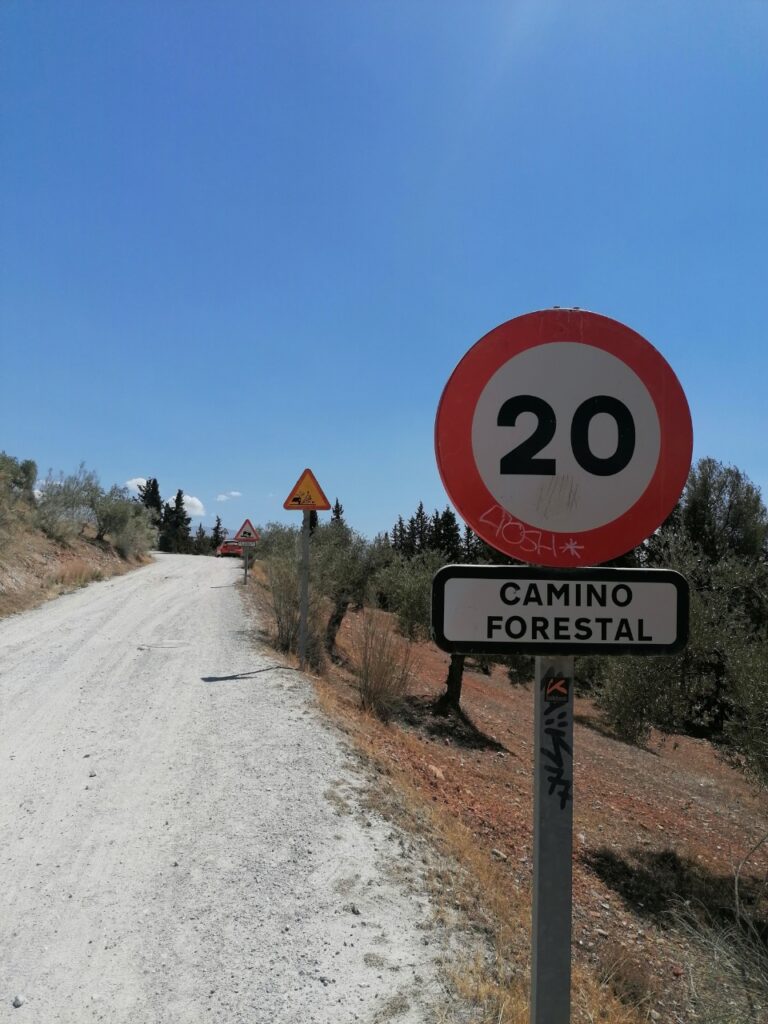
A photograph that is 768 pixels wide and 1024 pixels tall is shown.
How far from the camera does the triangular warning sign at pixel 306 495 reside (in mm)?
9062

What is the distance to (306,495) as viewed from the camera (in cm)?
913

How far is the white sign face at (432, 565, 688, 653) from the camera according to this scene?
1355 mm

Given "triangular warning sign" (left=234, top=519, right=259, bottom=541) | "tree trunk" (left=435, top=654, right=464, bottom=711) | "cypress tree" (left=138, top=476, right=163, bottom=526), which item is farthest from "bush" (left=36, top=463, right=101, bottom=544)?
"cypress tree" (left=138, top=476, right=163, bottom=526)

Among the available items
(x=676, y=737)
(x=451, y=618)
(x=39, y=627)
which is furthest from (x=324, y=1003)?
(x=676, y=737)

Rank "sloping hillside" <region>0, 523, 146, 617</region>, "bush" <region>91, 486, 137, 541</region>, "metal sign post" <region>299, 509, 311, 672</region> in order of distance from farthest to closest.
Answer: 1. "bush" <region>91, 486, 137, 541</region>
2. "sloping hillside" <region>0, 523, 146, 617</region>
3. "metal sign post" <region>299, 509, 311, 672</region>

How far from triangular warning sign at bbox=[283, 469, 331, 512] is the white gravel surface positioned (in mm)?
2938

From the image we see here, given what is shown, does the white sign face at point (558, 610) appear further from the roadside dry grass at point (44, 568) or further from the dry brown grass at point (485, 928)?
the roadside dry grass at point (44, 568)

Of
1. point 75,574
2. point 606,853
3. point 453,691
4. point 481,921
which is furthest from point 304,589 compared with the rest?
point 75,574

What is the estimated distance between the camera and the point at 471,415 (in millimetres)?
1425

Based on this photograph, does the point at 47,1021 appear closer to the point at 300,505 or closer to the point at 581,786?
the point at 300,505

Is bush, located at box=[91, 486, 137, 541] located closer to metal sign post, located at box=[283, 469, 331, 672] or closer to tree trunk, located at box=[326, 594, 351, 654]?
tree trunk, located at box=[326, 594, 351, 654]

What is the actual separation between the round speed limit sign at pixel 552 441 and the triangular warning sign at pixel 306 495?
767 cm

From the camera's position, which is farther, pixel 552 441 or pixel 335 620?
pixel 335 620

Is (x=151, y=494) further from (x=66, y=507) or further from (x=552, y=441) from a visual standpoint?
(x=552, y=441)
